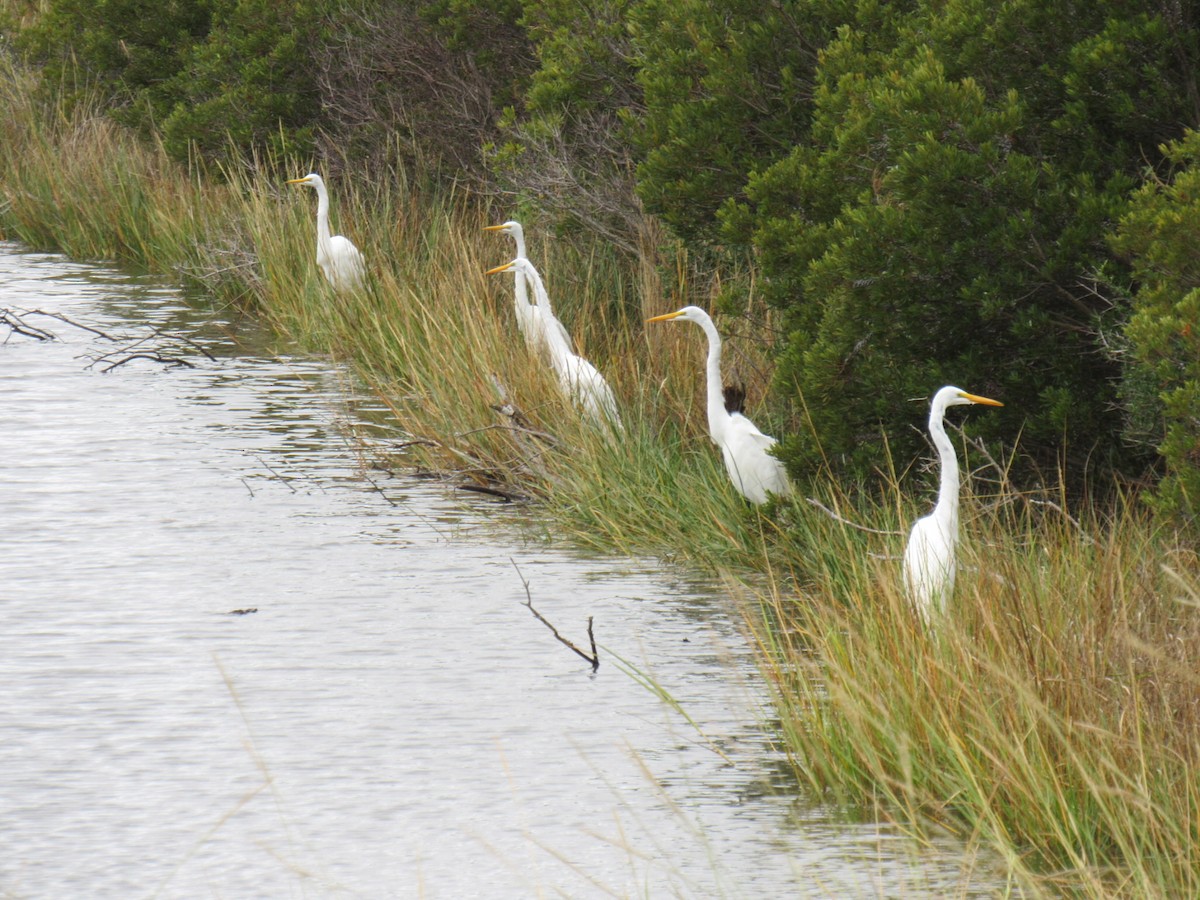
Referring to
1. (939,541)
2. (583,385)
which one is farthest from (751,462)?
(939,541)

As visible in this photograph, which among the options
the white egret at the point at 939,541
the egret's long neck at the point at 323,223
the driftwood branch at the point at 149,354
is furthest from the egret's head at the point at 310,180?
the white egret at the point at 939,541

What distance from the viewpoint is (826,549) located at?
6188mm

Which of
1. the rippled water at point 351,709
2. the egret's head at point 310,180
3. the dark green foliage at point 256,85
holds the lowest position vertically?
the rippled water at point 351,709

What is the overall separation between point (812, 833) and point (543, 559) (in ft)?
9.55

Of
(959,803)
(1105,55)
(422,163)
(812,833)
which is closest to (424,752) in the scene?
(812,833)

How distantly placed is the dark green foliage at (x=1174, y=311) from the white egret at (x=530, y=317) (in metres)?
3.97

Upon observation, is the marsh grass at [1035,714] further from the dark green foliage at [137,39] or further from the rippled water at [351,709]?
the dark green foliage at [137,39]

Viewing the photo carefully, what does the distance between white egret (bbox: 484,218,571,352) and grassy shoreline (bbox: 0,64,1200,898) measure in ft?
0.54

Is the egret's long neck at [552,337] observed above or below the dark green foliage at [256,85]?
below


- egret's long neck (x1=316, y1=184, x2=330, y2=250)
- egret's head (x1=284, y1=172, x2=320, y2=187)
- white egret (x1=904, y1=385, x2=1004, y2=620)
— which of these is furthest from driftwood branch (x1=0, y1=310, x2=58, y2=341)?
white egret (x1=904, y1=385, x2=1004, y2=620)

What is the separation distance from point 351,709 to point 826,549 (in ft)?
5.89

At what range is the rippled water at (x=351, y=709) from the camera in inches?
166

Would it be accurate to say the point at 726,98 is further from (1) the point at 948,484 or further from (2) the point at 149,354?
(2) the point at 149,354

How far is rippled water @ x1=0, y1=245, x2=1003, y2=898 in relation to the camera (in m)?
4.22
